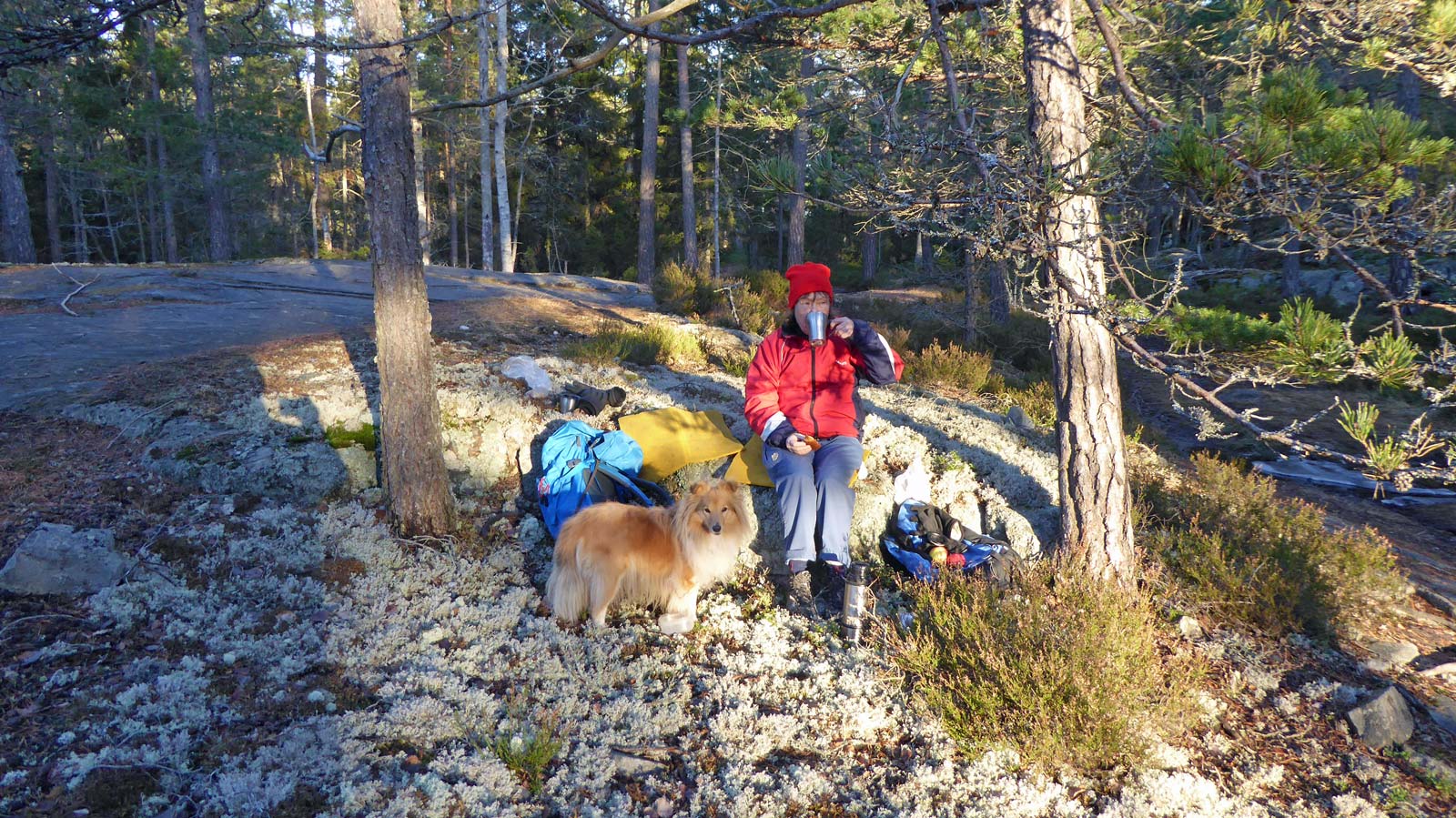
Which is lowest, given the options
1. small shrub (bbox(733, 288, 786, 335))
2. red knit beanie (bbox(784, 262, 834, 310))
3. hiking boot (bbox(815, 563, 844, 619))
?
hiking boot (bbox(815, 563, 844, 619))


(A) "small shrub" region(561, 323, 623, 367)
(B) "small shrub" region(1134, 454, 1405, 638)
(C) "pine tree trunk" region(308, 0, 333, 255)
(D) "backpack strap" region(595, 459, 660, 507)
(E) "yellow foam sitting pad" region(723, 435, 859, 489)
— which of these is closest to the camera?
(B) "small shrub" region(1134, 454, 1405, 638)

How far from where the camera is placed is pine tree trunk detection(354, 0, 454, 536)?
428 centimetres

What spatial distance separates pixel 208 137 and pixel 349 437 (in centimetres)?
1736

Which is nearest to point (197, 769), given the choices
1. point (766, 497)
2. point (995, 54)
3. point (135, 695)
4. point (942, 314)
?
point (135, 695)

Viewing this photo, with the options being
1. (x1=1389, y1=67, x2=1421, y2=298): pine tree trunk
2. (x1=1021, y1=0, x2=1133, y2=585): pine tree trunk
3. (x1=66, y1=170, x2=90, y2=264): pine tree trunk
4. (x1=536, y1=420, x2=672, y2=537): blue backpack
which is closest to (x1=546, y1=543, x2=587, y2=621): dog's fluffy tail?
(x1=536, y1=420, x2=672, y2=537): blue backpack

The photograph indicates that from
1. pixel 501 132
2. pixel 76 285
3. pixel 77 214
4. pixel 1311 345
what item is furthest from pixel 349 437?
pixel 77 214

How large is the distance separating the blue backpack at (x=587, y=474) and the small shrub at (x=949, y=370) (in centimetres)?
514

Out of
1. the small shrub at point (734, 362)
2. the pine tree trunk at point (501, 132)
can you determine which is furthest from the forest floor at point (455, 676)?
the pine tree trunk at point (501, 132)

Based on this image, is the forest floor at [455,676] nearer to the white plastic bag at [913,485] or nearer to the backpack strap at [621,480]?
the white plastic bag at [913,485]

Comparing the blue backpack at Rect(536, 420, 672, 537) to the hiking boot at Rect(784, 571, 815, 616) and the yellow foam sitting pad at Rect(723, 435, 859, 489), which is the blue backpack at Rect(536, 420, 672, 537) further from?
the hiking boot at Rect(784, 571, 815, 616)

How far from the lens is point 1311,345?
8.45ft

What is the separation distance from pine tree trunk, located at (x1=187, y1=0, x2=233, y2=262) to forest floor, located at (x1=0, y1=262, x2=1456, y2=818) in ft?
52.4

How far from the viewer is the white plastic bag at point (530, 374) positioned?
6.45 m

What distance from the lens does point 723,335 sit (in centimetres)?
1020
